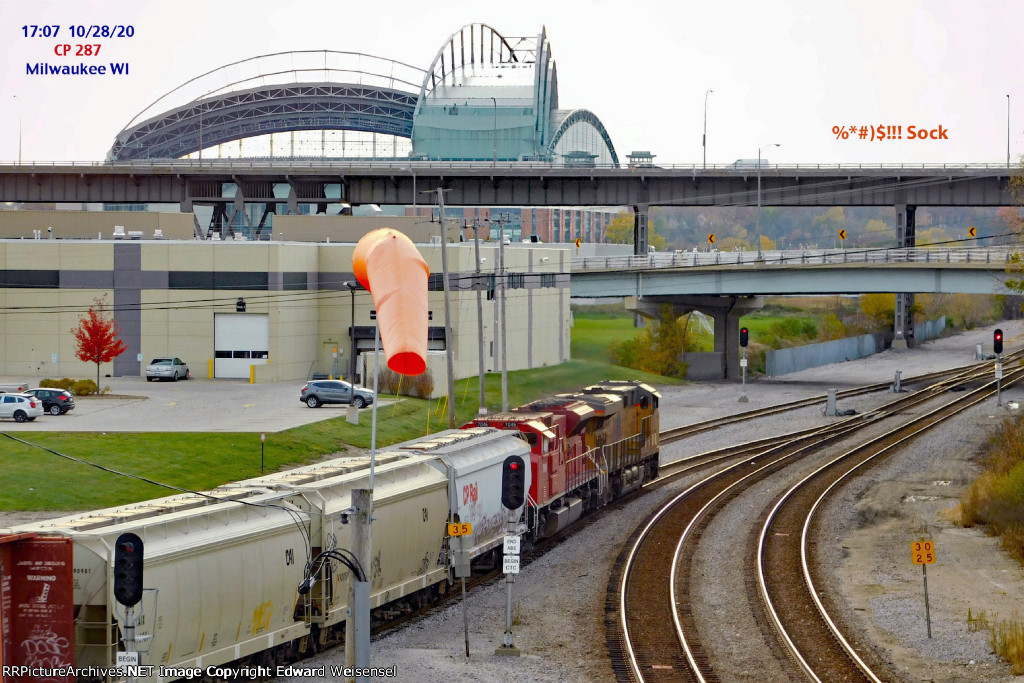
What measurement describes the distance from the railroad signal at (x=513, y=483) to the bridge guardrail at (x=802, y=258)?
5506 cm

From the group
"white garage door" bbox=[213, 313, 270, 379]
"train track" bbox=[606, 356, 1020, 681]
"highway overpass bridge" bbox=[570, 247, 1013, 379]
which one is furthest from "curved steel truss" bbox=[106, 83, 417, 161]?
"train track" bbox=[606, 356, 1020, 681]

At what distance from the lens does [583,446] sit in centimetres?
3425

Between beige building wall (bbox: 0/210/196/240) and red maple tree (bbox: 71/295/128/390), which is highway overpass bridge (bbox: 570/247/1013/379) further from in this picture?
red maple tree (bbox: 71/295/128/390)

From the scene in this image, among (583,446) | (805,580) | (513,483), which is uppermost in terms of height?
(513,483)

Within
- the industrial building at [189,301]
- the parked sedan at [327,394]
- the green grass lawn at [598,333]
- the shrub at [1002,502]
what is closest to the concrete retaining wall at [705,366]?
the green grass lawn at [598,333]

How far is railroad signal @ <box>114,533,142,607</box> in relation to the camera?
15219 millimetres

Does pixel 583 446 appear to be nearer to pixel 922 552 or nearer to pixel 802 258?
pixel 922 552

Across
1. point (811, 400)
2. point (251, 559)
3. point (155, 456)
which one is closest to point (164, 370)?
point (155, 456)

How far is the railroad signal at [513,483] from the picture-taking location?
22.6 metres

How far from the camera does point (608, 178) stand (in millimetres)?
94000

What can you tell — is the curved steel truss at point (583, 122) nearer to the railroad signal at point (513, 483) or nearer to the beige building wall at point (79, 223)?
the beige building wall at point (79, 223)

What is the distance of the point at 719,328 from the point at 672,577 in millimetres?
59928

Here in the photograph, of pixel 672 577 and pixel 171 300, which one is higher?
pixel 171 300

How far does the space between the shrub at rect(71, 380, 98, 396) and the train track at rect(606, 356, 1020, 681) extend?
28710mm
